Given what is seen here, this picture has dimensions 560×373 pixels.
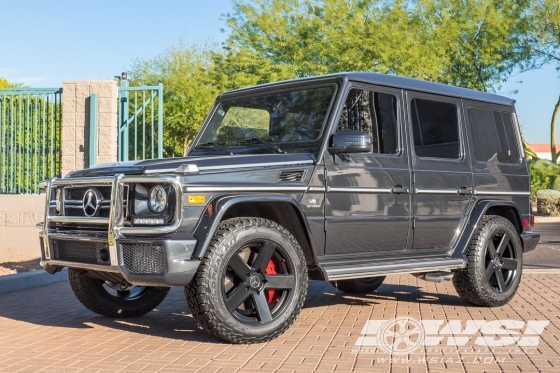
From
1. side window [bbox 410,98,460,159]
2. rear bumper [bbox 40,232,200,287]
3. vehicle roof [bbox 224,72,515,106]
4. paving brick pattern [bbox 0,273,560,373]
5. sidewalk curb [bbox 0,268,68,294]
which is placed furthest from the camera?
sidewalk curb [bbox 0,268,68,294]

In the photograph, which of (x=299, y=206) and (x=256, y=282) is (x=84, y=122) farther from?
(x=256, y=282)

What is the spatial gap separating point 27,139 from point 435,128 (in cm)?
824

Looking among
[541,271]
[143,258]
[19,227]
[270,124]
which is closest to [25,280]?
[19,227]

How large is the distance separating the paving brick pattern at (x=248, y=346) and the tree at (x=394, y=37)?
21654mm

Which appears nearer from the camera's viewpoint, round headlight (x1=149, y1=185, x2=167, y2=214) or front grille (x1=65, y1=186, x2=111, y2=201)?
round headlight (x1=149, y1=185, x2=167, y2=214)

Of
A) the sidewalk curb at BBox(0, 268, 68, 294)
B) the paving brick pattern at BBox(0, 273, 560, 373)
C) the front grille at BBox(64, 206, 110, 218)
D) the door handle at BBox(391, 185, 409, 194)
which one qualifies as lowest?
the paving brick pattern at BBox(0, 273, 560, 373)

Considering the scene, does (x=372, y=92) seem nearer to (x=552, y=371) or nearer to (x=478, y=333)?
(x=478, y=333)

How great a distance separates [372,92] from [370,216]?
3.71 ft

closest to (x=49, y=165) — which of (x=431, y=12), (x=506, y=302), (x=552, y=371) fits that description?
(x=506, y=302)

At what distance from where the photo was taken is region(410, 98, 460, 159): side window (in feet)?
25.6

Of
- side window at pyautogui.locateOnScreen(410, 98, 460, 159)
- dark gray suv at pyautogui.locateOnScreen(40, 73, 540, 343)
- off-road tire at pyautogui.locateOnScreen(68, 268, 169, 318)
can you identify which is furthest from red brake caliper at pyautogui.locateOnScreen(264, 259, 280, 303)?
side window at pyautogui.locateOnScreen(410, 98, 460, 159)

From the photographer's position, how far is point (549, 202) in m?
29.2

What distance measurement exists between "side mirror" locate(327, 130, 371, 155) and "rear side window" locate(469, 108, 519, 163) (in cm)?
215

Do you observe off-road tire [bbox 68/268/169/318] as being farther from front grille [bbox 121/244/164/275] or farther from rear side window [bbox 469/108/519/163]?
rear side window [bbox 469/108/519/163]
